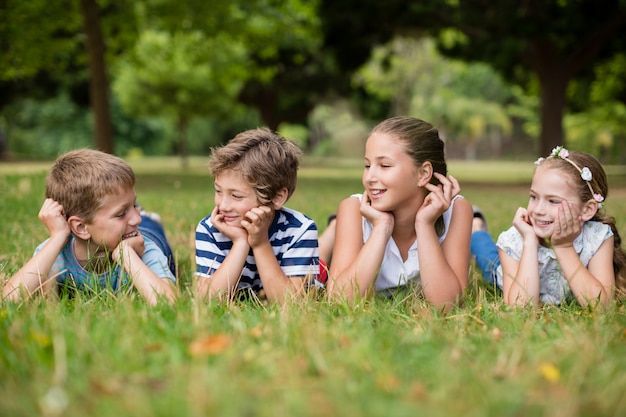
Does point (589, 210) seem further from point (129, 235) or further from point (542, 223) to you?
point (129, 235)

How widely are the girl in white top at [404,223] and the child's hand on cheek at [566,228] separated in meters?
0.49

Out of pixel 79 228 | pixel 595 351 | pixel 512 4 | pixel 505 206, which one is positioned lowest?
pixel 505 206

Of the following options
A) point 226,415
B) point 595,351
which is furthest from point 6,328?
point 595,351

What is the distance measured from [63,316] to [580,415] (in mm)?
1863

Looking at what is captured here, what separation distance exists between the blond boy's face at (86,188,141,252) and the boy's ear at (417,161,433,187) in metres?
1.56

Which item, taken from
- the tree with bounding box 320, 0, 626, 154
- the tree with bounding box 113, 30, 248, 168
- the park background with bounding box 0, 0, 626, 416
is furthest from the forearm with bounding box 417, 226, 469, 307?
the tree with bounding box 113, 30, 248, 168

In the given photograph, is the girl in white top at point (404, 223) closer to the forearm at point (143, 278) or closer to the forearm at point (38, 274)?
the forearm at point (143, 278)

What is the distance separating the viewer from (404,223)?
11.9 feet

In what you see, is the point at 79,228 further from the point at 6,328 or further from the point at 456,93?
the point at 456,93

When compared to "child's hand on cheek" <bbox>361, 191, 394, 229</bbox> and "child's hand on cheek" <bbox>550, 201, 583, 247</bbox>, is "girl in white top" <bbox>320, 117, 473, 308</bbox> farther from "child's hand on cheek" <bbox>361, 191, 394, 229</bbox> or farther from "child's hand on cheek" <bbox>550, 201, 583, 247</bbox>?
"child's hand on cheek" <bbox>550, 201, 583, 247</bbox>

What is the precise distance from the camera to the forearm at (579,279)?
316 centimetres

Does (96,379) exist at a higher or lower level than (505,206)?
higher

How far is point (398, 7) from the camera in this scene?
15.7 m

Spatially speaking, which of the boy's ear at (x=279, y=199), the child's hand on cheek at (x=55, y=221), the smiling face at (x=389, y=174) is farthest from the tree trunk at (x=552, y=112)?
the child's hand on cheek at (x=55, y=221)
